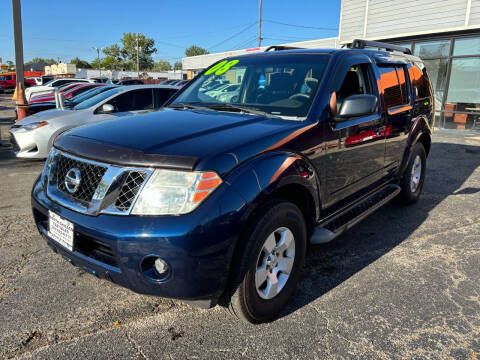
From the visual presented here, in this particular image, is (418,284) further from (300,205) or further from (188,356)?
(188,356)

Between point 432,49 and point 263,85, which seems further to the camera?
point 432,49

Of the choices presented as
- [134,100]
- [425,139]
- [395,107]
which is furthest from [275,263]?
[134,100]

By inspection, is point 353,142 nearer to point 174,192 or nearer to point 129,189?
point 174,192

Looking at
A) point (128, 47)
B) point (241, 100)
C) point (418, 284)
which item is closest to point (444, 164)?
point (418, 284)

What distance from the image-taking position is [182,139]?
2.26 metres

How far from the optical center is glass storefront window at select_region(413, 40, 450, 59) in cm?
1260

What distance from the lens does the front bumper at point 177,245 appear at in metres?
1.90

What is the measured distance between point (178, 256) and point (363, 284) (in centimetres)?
181

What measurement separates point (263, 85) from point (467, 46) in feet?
38.9

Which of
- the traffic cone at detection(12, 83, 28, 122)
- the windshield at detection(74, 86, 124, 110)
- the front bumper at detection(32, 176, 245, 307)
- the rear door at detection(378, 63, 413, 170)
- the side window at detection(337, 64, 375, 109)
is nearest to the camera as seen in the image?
the front bumper at detection(32, 176, 245, 307)

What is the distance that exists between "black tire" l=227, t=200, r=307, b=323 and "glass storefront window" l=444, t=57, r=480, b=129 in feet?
41.1

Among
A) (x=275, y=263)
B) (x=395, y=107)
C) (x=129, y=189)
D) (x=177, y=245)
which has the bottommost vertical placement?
(x=275, y=263)

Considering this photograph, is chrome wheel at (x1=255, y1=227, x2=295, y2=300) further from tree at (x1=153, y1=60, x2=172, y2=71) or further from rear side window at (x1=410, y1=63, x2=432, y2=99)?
tree at (x1=153, y1=60, x2=172, y2=71)

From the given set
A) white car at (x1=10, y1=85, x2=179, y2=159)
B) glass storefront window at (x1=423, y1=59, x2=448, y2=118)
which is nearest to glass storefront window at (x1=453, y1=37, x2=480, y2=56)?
glass storefront window at (x1=423, y1=59, x2=448, y2=118)
